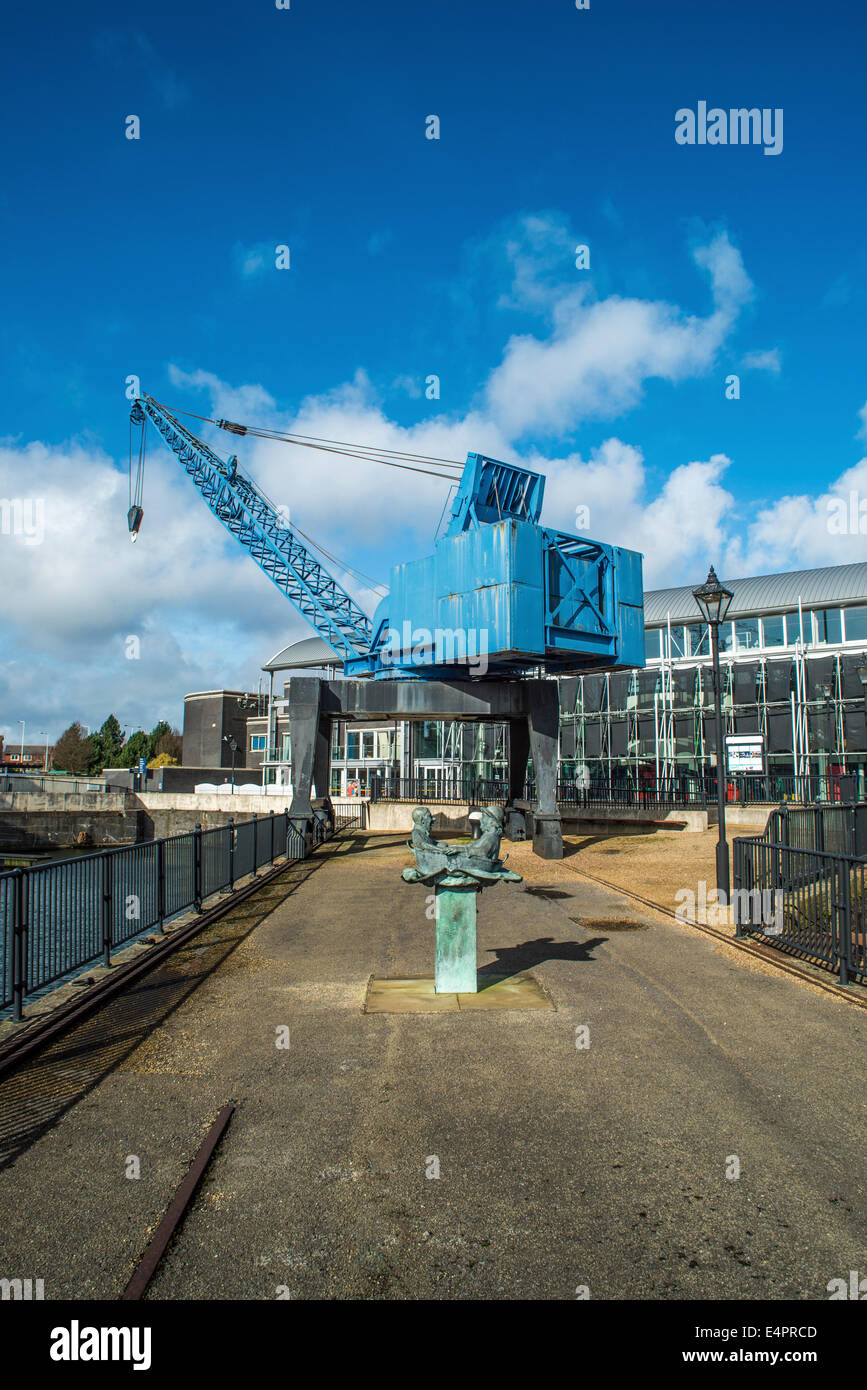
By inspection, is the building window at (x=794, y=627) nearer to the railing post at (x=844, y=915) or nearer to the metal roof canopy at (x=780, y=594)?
the metal roof canopy at (x=780, y=594)

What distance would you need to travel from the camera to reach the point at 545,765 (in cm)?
2525

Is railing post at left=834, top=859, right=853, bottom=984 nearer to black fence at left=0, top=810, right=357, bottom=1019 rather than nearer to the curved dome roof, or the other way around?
black fence at left=0, top=810, right=357, bottom=1019

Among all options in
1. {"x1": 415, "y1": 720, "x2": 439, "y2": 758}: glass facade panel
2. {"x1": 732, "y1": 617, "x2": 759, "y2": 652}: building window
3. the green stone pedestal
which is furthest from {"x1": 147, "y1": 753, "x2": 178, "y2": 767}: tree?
the green stone pedestal

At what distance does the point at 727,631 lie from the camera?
4528cm

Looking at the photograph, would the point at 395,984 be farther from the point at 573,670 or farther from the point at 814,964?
the point at 573,670

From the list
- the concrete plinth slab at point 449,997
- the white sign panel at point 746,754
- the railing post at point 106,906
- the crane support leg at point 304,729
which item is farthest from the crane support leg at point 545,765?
the railing post at point 106,906

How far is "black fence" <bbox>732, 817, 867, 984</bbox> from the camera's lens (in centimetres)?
908

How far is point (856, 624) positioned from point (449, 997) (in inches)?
1546

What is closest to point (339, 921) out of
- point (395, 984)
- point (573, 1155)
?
point (395, 984)

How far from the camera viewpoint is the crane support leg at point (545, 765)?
24.4 m

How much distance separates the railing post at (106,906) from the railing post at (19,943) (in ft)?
6.77

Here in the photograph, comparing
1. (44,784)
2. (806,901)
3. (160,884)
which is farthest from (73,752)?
(806,901)

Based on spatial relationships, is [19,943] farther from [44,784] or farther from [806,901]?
[44,784]
